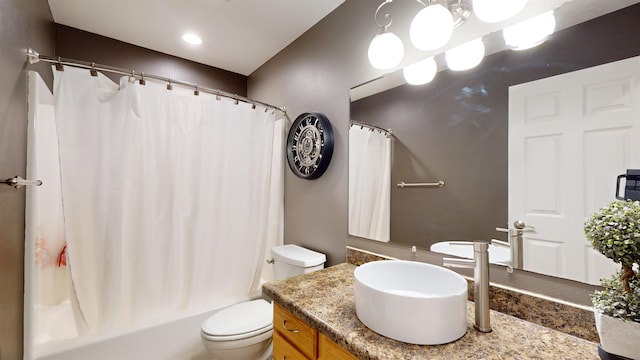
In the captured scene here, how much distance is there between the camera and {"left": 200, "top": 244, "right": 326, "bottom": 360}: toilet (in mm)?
1381

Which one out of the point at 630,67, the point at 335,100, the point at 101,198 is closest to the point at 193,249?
the point at 101,198

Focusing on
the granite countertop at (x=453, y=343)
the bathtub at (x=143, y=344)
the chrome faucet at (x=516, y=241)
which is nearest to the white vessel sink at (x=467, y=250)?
the chrome faucet at (x=516, y=241)

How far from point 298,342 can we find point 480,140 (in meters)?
1.09

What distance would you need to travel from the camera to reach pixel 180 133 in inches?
68.7

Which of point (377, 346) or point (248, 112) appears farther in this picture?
point (248, 112)

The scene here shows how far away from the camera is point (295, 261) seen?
167cm

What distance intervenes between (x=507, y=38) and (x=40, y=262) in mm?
2904

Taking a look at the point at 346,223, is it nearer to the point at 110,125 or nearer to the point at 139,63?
the point at 110,125

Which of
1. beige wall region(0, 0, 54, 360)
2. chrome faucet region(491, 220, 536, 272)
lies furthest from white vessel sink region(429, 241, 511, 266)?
beige wall region(0, 0, 54, 360)

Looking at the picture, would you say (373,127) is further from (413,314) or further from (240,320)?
(240,320)

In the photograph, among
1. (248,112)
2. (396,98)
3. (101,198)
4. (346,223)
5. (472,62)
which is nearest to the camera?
(472,62)

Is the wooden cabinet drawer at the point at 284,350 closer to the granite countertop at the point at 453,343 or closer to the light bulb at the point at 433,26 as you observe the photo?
the granite countertop at the point at 453,343

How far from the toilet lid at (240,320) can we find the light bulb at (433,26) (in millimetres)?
1689

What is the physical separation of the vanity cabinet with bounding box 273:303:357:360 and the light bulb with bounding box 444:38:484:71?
1.21m
